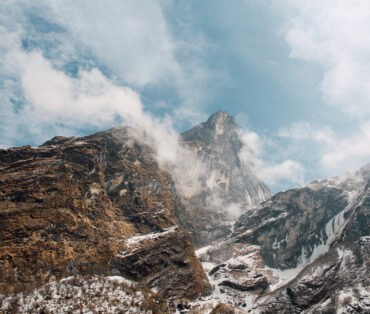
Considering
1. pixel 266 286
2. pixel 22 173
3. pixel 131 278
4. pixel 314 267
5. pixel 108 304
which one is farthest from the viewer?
pixel 266 286

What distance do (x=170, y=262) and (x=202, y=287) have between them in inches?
839

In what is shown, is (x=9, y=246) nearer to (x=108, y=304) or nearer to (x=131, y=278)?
(x=108, y=304)

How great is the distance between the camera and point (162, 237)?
17562 cm

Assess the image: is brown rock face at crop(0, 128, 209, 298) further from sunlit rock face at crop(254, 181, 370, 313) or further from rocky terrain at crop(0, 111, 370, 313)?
sunlit rock face at crop(254, 181, 370, 313)

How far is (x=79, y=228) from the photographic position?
149000mm

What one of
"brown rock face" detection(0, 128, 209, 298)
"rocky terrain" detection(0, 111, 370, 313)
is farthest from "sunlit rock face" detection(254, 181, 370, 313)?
"brown rock face" detection(0, 128, 209, 298)

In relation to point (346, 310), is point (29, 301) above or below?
above

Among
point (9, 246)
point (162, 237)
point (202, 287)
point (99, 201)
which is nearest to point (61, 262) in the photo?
point (9, 246)

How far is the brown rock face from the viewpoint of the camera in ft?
413

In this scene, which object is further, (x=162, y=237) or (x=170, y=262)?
(x=162, y=237)

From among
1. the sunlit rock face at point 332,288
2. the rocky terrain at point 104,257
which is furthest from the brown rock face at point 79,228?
the sunlit rock face at point 332,288

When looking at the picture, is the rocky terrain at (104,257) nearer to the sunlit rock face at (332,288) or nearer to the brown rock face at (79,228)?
the brown rock face at (79,228)

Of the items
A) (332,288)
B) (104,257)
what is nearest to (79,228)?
(104,257)

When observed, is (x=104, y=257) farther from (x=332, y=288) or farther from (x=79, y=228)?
(x=332, y=288)
